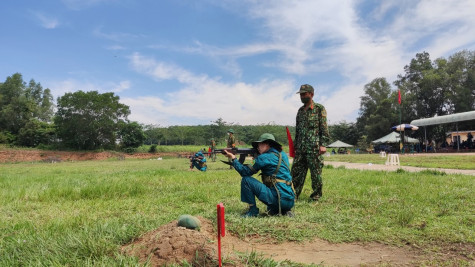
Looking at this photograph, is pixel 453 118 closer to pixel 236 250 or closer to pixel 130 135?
pixel 236 250

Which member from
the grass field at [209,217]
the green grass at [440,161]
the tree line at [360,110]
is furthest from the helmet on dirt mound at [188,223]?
the tree line at [360,110]

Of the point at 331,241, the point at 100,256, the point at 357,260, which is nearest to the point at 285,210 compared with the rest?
the point at 331,241

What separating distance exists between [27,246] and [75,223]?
887mm

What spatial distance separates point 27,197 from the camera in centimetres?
594

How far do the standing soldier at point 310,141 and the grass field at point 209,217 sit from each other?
41 cm

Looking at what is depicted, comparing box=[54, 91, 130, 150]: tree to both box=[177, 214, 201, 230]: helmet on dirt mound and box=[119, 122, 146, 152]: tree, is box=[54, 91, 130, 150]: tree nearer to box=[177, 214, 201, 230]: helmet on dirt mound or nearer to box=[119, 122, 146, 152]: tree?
box=[119, 122, 146, 152]: tree

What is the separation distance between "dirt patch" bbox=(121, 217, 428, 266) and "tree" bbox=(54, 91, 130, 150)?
4477 centimetres

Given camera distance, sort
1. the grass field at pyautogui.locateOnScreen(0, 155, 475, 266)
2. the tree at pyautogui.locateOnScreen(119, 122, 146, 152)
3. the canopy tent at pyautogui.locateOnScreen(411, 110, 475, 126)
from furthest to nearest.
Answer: the tree at pyautogui.locateOnScreen(119, 122, 146, 152)
the canopy tent at pyautogui.locateOnScreen(411, 110, 475, 126)
the grass field at pyautogui.locateOnScreen(0, 155, 475, 266)

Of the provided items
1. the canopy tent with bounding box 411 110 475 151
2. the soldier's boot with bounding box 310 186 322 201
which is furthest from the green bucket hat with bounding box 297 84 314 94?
the canopy tent with bounding box 411 110 475 151

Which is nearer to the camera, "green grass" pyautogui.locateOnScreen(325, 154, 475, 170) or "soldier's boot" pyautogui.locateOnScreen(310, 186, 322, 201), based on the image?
"soldier's boot" pyautogui.locateOnScreen(310, 186, 322, 201)

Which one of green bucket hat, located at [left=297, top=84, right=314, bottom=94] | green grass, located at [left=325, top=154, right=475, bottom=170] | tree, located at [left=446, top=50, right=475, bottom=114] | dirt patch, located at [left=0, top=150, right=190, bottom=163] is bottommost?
dirt patch, located at [left=0, top=150, right=190, bottom=163]

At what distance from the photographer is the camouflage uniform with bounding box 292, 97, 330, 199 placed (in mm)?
5590

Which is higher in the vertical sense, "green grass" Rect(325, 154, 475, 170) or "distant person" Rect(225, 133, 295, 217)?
"distant person" Rect(225, 133, 295, 217)

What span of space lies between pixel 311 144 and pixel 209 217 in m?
2.48
